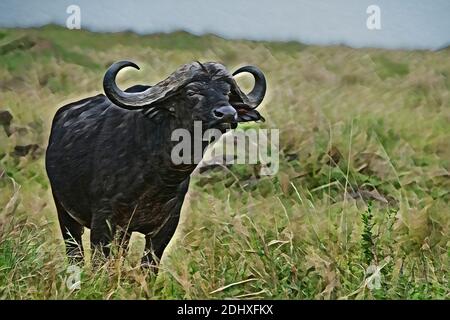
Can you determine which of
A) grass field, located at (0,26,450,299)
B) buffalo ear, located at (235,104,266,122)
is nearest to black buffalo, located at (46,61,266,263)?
buffalo ear, located at (235,104,266,122)

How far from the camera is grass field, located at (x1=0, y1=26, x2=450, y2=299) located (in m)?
4.23

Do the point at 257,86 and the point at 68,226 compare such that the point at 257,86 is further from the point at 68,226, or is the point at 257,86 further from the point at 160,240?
the point at 68,226

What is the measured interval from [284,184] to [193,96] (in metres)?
0.95

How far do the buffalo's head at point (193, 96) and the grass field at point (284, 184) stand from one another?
44cm

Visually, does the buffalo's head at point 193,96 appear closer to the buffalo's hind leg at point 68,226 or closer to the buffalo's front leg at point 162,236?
the buffalo's front leg at point 162,236

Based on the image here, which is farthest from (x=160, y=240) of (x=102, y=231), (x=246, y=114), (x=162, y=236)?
(x=246, y=114)

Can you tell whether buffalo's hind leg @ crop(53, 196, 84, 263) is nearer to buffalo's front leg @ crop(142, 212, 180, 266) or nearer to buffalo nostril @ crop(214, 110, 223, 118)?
buffalo's front leg @ crop(142, 212, 180, 266)

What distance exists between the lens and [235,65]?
189 inches

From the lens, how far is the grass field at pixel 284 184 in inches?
167

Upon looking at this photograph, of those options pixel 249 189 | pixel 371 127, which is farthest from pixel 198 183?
pixel 371 127

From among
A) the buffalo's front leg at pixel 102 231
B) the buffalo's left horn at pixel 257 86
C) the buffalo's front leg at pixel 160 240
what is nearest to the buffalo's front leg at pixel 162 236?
the buffalo's front leg at pixel 160 240

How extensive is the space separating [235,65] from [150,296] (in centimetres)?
125

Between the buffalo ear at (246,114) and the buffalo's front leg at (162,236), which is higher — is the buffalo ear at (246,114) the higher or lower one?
the higher one
